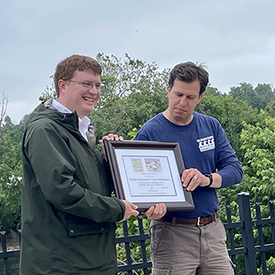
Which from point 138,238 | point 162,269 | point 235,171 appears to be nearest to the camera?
point 162,269

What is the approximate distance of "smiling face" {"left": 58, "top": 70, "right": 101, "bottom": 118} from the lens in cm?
272

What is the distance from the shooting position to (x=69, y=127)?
103 inches

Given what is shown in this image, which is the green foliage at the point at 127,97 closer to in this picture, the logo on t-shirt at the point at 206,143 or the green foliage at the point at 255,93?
the logo on t-shirt at the point at 206,143

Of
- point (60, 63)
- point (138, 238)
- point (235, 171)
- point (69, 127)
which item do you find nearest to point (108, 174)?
point (69, 127)

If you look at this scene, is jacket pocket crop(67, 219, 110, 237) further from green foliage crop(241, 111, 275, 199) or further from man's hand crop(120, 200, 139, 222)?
green foliage crop(241, 111, 275, 199)

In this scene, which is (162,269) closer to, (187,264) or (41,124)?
(187,264)

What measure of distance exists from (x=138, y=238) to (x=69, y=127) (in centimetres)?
168

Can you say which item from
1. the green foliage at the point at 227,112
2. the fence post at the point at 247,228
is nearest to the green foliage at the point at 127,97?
the green foliage at the point at 227,112

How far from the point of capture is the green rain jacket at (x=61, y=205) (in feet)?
7.98

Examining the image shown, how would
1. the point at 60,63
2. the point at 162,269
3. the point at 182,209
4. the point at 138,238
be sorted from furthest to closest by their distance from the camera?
1. the point at 138,238
2. the point at 162,269
3. the point at 182,209
4. the point at 60,63

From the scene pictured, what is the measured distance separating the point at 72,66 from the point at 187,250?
1362 millimetres

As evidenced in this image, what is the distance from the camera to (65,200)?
2.42 m

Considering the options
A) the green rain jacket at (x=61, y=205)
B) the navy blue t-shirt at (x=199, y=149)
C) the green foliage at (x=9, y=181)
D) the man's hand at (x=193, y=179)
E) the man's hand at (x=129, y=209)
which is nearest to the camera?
the green rain jacket at (x=61, y=205)

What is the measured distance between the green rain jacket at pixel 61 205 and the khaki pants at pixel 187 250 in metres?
0.65
